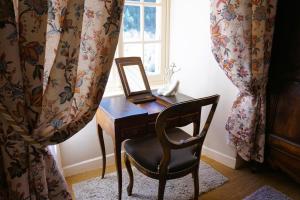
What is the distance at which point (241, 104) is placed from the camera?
199 centimetres

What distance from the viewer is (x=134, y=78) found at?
1978 mm

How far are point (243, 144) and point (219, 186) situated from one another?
15.7 inches

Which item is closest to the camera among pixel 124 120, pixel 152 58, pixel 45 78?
pixel 45 78

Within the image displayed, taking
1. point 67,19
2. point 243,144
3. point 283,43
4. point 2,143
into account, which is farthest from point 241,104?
point 2,143

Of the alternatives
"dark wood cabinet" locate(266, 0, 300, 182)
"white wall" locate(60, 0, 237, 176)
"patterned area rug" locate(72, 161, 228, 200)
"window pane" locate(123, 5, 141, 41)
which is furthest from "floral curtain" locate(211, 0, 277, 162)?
"window pane" locate(123, 5, 141, 41)

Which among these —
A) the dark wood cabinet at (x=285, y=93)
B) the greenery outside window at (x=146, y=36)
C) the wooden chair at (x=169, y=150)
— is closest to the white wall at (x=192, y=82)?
the greenery outside window at (x=146, y=36)

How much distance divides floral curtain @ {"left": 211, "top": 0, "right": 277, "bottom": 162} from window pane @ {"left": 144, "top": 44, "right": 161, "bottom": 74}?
2.36 ft

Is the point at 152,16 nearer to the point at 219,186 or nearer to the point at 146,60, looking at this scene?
the point at 146,60

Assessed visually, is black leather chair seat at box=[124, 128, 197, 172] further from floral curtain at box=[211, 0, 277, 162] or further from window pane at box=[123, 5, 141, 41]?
window pane at box=[123, 5, 141, 41]

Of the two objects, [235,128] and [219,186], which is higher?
[235,128]

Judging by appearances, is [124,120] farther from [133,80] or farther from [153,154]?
[133,80]

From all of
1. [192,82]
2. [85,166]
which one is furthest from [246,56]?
[85,166]

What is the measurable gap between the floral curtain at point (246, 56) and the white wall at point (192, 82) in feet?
0.64

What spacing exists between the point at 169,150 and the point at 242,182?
1008 mm
